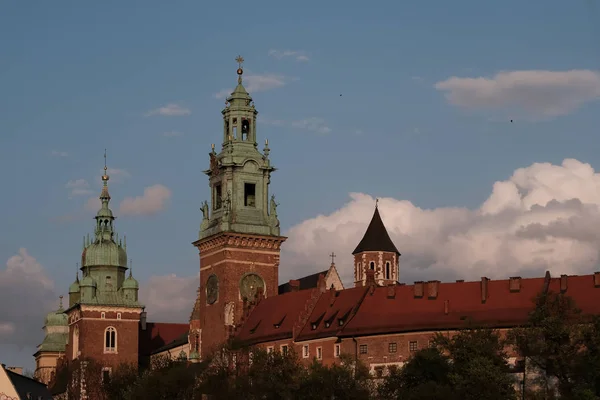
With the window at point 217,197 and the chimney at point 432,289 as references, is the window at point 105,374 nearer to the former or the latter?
the window at point 217,197

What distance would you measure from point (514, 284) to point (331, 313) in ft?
53.0

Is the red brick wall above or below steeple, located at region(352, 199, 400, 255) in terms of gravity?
below

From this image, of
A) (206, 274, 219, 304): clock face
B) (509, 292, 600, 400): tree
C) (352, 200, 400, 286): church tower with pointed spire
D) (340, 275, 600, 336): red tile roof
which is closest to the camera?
(509, 292, 600, 400): tree

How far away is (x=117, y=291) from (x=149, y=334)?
13.2 m

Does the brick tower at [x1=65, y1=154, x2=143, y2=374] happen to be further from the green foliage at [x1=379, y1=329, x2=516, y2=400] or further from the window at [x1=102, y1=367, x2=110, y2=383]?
the green foliage at [x1=379, y1=329, x2=516, y2=400]

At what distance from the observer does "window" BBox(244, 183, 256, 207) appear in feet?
476

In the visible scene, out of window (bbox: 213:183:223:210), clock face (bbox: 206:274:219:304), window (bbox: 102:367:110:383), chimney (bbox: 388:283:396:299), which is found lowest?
window (bbox: 102:367:110:383)

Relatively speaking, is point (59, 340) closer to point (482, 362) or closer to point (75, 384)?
point (75, 384)

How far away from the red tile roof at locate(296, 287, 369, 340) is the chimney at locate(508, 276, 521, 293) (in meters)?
12.9

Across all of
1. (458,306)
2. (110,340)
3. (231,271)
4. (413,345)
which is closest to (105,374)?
(110,340)

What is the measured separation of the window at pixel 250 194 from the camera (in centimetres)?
14512

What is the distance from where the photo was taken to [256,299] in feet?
464

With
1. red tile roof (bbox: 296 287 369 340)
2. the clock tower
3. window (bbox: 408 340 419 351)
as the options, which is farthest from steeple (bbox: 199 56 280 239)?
window (bbox: 408 340 419 351)

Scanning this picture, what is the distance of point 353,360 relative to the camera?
4601 inches
